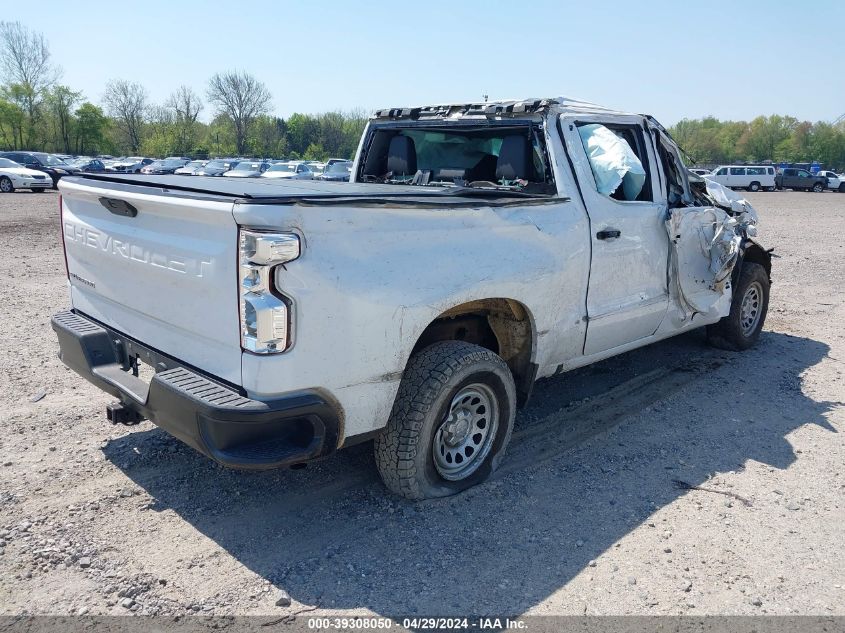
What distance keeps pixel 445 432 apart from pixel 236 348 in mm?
1339

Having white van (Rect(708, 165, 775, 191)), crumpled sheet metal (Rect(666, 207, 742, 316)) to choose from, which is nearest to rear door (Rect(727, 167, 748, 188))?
white van (Rect(708, 165, 775, 191))

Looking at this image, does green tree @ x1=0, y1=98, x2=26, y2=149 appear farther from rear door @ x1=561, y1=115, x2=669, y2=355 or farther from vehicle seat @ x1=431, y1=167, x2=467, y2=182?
rear door @ x1=561, y1=115, x2=669, y2=355

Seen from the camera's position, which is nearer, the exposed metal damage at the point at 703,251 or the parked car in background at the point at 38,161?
the exposed metal damage at the point at 703,251

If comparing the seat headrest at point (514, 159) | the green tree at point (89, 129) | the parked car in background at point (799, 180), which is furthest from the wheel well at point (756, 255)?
the green tree at point (89, 129)

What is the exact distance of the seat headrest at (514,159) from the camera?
179 inches

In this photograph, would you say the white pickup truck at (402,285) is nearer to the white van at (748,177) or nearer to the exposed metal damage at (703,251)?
the exposed metal damage at (703,251)

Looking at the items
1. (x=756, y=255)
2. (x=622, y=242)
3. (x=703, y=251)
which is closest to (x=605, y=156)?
(x=622, y=242)

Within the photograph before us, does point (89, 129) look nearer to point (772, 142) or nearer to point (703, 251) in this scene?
point (703, 251)

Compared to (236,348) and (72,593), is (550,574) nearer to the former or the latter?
(236,348)

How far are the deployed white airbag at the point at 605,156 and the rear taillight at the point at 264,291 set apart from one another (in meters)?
2.55

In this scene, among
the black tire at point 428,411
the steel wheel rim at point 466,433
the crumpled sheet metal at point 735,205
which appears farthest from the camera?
the crumpled sheet metal at point 735,205

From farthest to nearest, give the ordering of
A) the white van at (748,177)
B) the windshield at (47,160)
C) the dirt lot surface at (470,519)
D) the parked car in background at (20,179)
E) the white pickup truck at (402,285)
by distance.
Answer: the white van at (748,177) < the windshield at (47,160) < the parked car in background at (20,179) < the dirt lot surface at (470,519) < the white pickup truck at (402,285)

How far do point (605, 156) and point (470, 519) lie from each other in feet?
8.50

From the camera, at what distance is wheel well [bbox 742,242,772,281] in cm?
644
